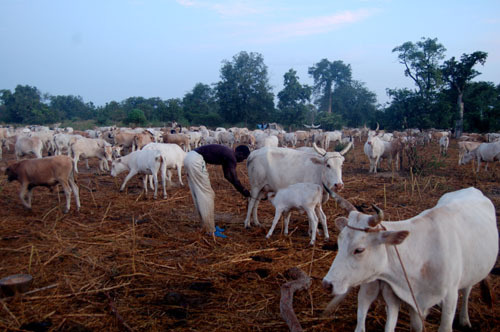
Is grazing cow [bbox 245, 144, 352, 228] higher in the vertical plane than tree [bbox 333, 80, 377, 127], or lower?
lower

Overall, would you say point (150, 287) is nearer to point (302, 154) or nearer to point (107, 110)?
point (302, 154)

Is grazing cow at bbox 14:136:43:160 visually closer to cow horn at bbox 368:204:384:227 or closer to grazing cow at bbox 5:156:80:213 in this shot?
grazing cow at bbox 5:156:80:213

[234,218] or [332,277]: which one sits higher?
[332,277]

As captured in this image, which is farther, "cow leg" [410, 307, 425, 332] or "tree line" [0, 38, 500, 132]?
"tree line" [0, 38, 500, 132]

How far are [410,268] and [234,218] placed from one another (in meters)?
5.96

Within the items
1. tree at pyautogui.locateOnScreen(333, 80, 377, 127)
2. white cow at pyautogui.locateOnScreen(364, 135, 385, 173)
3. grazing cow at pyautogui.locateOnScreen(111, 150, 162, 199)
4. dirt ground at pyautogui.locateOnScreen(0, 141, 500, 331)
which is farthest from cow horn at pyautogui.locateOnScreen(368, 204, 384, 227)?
tree at pyautogui.locateOnScreen(333, 80, 377, 127)

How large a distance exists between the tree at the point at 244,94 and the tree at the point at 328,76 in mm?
33090

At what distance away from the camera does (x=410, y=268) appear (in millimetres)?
3211

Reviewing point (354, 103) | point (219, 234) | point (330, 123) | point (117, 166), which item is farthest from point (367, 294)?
point (354, 103)

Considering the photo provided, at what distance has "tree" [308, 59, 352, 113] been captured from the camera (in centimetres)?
8425

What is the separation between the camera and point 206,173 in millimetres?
7316

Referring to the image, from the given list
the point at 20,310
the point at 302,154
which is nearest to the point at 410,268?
the point at 20,310

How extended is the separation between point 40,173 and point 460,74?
3740 centimetres

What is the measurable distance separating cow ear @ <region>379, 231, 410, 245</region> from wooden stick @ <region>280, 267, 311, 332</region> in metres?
1.34
